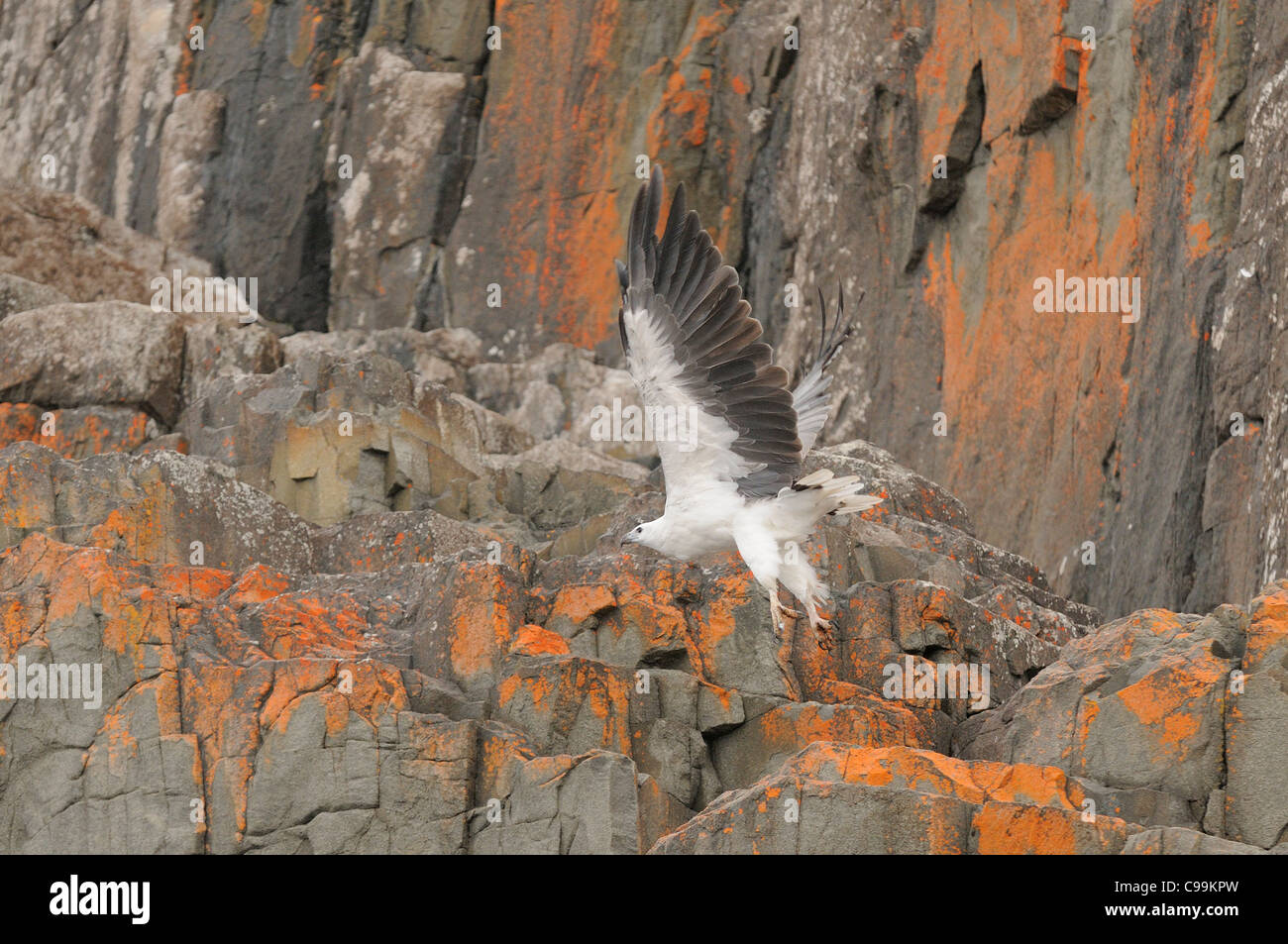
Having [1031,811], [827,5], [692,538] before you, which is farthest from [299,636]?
[827,5]

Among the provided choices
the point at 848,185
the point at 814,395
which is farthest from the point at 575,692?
the point at 848,185

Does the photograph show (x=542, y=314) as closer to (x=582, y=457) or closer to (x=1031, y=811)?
(x=582, y=457)

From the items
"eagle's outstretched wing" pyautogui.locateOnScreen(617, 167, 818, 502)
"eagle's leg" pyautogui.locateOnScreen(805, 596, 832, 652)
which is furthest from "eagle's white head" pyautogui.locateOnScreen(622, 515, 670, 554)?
"eagle's leg" pyautogui.locateOnScreen(805, 596, 832, 652)

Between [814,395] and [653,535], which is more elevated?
[814,395]

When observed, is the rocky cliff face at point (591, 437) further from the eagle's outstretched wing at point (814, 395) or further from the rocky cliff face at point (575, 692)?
the eagle's outstretched wing at point (814, 395)

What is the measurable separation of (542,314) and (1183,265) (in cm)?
1674

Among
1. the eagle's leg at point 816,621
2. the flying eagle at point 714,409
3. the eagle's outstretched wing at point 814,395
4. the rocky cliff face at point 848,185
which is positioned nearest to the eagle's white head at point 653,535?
the flying eagle at point 714,409

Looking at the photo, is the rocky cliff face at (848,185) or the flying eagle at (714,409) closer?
the flying eagle at (714,409)

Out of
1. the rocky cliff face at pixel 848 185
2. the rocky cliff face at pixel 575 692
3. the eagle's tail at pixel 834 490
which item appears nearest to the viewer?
the rocky cliff face at pixel 575 692

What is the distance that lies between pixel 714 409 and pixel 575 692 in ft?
8.14

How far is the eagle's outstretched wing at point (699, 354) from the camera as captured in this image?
14.9 meters

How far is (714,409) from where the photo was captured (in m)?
15.1

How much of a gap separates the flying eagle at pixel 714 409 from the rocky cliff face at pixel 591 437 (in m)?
1.36

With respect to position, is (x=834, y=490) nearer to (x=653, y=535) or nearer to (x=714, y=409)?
(x=714, y=409)
